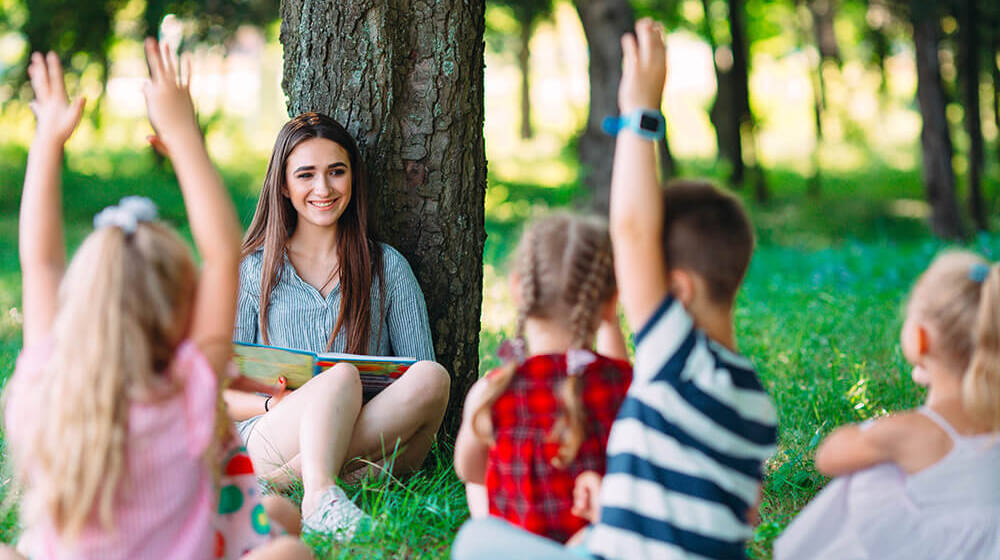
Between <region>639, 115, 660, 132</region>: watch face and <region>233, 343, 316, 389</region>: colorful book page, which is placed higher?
<region>639, 115, 660, 132</region>: watch face

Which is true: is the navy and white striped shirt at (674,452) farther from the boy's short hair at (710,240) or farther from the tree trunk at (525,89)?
the tree trunk at (525,89)

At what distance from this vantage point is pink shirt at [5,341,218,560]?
6.53 ft

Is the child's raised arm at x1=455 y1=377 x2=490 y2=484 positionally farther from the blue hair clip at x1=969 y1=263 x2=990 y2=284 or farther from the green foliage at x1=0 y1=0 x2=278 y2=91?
the green foliage at x1=0 y1=0 x2=278 y2=91

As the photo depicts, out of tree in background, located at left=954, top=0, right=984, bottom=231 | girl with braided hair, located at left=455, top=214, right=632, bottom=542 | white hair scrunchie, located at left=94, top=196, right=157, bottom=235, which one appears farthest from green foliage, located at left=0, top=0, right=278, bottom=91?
girl with braided hair, located at left=455, top=214, right=632, bottom=542

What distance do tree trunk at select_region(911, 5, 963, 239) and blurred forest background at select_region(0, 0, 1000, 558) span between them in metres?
0.02

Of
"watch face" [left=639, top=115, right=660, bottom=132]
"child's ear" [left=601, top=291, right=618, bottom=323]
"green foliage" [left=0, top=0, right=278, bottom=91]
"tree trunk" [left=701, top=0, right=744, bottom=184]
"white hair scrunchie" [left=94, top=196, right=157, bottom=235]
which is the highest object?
"green foliage" [left=0, top=0, right=278, bottom=91]

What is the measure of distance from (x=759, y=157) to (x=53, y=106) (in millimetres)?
16393

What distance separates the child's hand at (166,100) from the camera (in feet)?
7.44

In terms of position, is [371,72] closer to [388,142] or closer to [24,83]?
[388,142]

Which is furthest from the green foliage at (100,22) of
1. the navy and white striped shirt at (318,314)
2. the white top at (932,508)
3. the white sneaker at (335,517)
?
the white top at (932,508)

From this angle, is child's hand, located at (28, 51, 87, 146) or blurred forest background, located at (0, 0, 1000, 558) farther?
blurred forest background, located at (0, 0, 1000, 558)

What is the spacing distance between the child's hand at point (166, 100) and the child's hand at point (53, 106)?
17 centimetres

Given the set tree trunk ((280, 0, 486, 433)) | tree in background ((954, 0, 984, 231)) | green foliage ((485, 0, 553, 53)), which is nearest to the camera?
tree trunk ((280, 0, 486, 433))

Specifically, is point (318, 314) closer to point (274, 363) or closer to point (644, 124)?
point (274, 363)
